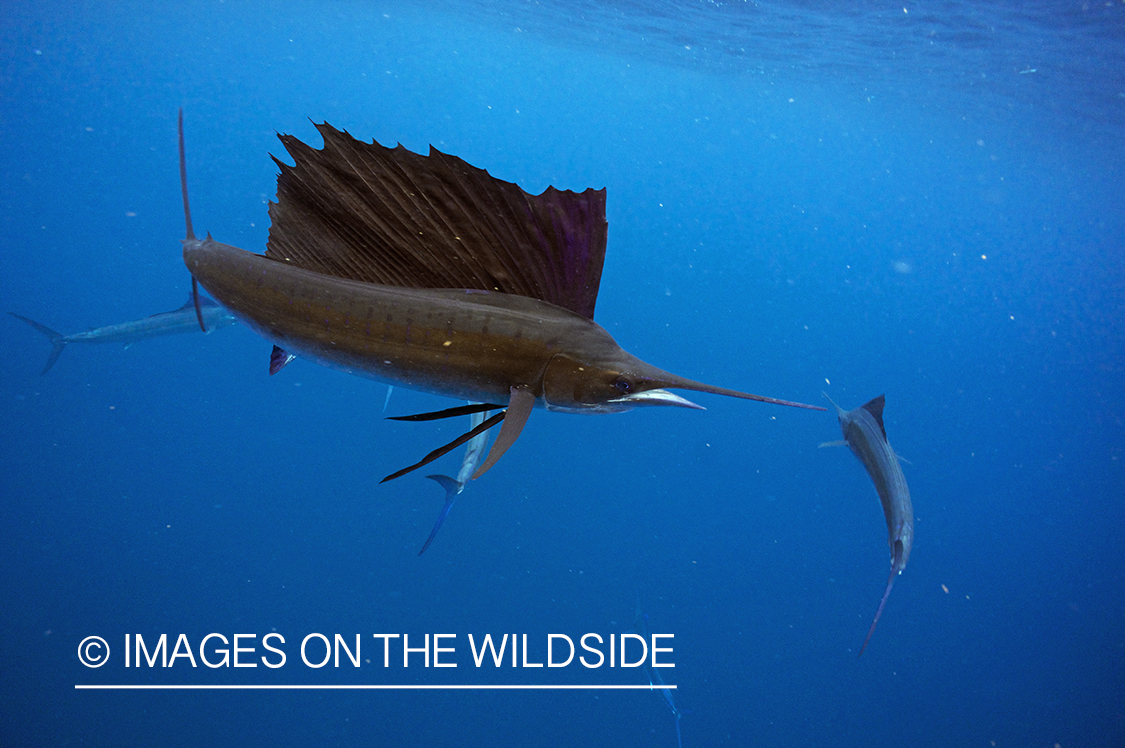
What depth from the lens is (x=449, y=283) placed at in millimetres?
1268

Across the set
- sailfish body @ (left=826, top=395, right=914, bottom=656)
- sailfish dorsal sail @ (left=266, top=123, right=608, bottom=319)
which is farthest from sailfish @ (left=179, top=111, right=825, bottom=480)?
sailfish body @ (left=826, top=395, right=914, bottom=656)

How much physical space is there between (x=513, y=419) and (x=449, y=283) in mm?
358

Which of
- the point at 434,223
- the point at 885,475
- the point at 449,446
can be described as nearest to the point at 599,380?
the point at 449,446

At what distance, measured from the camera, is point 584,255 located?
1.21m

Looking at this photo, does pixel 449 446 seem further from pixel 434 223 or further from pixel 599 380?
pixel 434 223

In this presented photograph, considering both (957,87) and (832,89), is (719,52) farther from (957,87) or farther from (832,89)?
(957,87)

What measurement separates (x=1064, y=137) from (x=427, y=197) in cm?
2333

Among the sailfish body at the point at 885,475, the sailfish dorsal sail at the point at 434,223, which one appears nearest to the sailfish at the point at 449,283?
the sailfish dorsal sail at the point at 434,223

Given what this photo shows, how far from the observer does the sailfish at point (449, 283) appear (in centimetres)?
118

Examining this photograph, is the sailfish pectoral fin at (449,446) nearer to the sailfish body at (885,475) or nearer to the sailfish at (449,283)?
the sailfish at (449,283)

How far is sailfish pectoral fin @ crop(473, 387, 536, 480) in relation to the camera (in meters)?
1.01

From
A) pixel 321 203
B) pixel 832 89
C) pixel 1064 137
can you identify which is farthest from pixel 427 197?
pixel 1064 137

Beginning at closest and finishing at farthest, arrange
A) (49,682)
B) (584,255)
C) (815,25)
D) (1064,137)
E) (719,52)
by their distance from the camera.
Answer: (584,255) < (49,682) < (815,25) < (719,52) < (1064,137)

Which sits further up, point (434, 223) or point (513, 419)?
point (434, 223)
